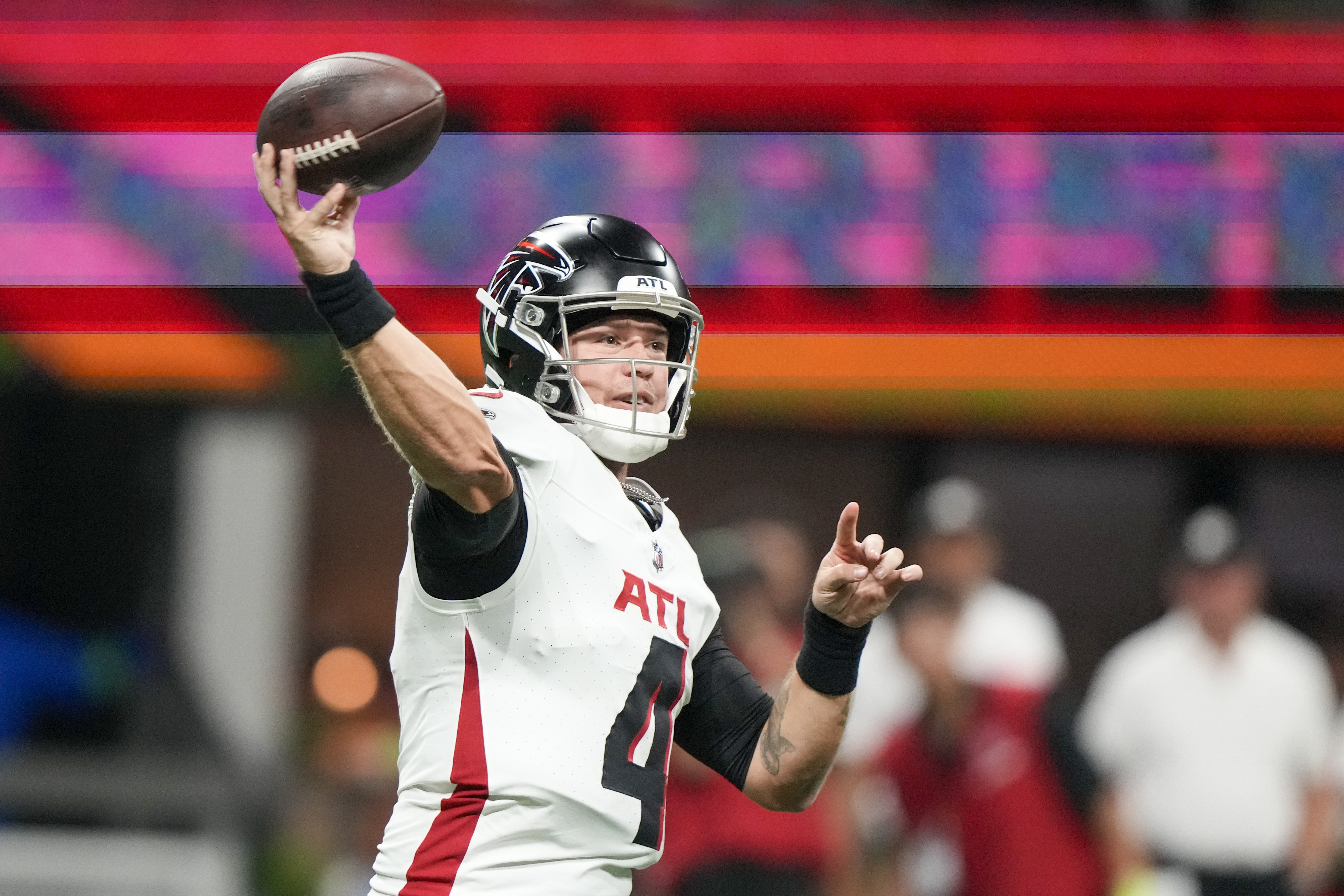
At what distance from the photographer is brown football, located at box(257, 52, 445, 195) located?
239 cm

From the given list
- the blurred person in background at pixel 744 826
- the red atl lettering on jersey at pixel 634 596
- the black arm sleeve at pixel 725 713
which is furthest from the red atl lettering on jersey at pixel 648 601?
the blurred person in background at pixel 744 826

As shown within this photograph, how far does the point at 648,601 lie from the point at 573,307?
50 centimetres

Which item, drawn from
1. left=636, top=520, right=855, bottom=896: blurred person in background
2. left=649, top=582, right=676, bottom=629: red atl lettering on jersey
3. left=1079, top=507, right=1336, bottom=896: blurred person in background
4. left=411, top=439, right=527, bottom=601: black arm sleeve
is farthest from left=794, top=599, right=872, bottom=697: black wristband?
left=1079, top=507, right=1336, bottom=896: blurred person in background

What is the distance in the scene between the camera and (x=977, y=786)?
564 cm

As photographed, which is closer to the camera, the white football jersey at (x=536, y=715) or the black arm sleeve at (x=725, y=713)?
the white football jersey at (x=536, y=715)

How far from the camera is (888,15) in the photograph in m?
7.52

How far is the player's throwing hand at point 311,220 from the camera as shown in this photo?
213 centimetres

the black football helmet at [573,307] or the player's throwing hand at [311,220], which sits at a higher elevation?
the player's throwing hand at [311,220]

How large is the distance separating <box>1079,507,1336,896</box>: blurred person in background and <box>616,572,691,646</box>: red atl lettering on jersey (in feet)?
11.6

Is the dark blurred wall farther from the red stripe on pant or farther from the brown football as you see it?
the red stripe on pant

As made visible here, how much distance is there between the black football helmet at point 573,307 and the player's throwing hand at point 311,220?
1.31 feet

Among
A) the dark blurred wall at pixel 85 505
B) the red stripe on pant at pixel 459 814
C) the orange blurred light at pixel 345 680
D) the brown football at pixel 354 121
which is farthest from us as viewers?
the dark blurred wall at pixel 85 505

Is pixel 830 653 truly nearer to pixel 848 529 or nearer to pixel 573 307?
pixel 848 529

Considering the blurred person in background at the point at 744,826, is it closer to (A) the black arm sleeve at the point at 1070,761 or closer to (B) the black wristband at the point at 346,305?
(A) the black arm sleeve at the point at 1070,761
